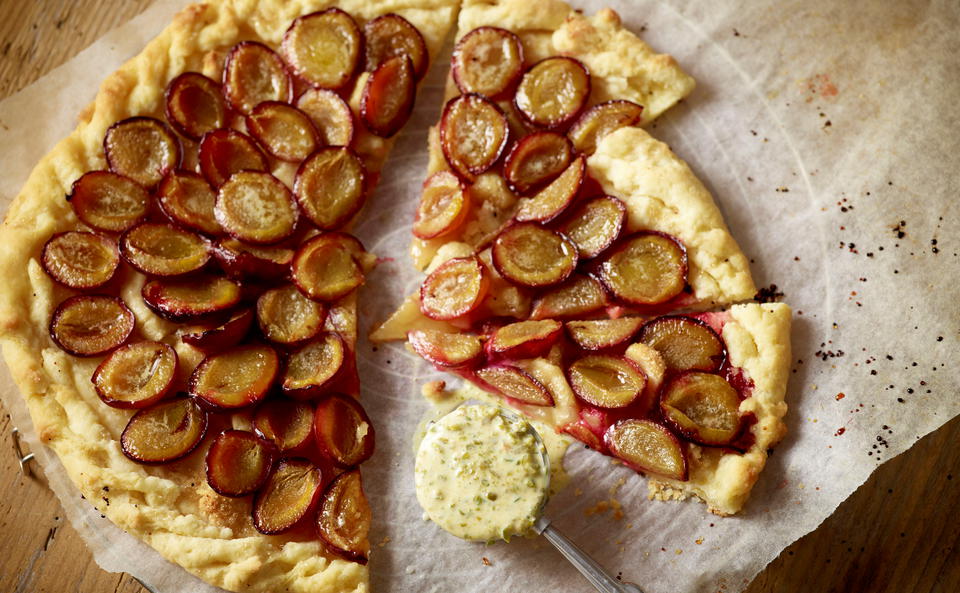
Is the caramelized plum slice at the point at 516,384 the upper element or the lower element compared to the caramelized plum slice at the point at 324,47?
lower

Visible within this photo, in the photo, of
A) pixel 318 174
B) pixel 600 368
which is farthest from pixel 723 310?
Result: pixel 318 174

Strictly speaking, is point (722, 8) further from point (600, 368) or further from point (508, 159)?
point (600, 368)

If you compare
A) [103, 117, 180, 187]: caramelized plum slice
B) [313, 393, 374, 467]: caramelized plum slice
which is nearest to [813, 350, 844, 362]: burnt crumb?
[313, 393, 374, 467]: caramelized plum slice

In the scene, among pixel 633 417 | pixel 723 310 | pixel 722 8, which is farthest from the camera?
pixel 722 8

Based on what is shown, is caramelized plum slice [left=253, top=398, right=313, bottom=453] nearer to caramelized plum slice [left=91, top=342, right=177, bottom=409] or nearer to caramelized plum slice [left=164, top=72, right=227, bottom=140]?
caramelized plum slice [left=91, top=342, right=177, bottom=409]

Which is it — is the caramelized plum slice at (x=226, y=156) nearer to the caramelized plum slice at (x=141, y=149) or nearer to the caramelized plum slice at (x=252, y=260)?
the caramelized plum slice at (x=141, y=149)

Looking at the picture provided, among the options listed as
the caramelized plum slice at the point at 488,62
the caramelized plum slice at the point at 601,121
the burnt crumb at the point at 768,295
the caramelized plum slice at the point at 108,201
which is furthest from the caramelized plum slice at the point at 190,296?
the burnt crumb at the point at 768,295

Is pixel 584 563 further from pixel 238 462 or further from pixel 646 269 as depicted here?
pixel 238 462
